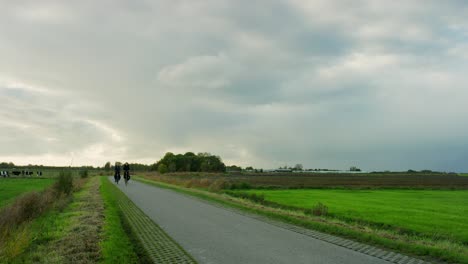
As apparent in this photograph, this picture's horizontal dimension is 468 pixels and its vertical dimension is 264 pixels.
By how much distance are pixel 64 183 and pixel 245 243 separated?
2338 cm

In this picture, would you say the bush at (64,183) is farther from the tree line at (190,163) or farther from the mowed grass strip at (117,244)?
the tree line at (190,163)

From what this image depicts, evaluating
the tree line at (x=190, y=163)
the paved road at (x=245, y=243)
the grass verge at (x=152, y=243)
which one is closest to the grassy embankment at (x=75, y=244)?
the grass verge at (x=152, y=243)

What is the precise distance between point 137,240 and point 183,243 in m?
1.55

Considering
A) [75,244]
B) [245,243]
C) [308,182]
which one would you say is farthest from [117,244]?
[308,182]

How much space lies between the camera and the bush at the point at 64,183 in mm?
28969

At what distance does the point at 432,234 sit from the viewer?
13555 mm

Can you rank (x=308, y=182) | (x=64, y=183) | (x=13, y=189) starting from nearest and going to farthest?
1. (x=64, y=183)
2. (x=13, y=189)
3. (x=308, y=182)

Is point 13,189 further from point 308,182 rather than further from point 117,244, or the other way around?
point 308,182

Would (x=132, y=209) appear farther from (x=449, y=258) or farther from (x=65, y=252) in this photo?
(x=449, y=258)

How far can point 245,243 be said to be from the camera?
33.6 ft

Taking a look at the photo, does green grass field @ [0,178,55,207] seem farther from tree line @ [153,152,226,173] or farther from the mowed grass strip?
tree line @ [153,152,226,173]

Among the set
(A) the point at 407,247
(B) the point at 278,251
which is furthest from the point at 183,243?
(A) the point at 407,247

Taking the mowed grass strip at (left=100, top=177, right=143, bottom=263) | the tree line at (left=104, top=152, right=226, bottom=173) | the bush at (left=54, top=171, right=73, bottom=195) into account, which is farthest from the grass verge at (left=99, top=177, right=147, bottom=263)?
the tree line at (left=104, top=152, right=226, bottom=173)

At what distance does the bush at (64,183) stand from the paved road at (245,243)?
1650cm
